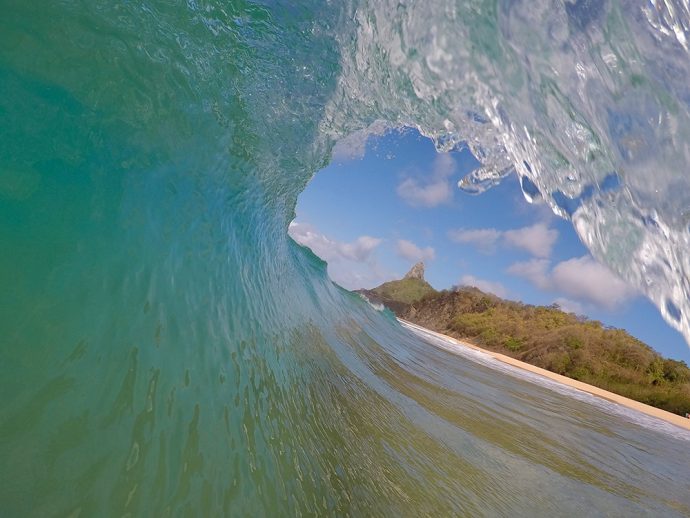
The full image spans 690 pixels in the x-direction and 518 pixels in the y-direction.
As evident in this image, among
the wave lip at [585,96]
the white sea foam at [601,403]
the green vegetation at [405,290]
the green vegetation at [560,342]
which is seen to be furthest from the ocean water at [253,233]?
the green vegetation at [405,290]

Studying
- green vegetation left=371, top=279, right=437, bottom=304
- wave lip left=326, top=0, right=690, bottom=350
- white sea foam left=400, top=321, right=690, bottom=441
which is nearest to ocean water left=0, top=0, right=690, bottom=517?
wave lip left=326, top=0, right=690, bottom=350

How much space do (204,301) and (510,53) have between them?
3116 mm

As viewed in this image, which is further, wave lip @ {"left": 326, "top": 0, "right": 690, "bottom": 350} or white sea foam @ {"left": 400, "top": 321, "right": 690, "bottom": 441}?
white sea foam @ {"left": 400, "top": 321, "right": 690, "bottom": 441}

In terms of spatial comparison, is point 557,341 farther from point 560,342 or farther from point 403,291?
point 403,291

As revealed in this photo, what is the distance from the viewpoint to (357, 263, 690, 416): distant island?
29.8 meters

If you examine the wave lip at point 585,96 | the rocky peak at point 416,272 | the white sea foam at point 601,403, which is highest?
the rocky peak at point 416,272

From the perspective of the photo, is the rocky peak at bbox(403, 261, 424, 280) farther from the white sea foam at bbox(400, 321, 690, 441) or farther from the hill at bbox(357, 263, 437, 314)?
the white sea foam at bbox(400, 321, 690, 441)

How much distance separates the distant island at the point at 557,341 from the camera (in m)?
29.8

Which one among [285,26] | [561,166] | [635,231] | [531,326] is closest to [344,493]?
[635,231]

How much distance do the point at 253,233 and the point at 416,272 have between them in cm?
6799

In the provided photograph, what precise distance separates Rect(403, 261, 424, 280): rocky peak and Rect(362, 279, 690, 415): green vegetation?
11.4m

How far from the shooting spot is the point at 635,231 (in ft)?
10.1

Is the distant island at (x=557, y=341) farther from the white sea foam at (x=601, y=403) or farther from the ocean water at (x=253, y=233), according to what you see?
the ocean water at (x=253, y=233)

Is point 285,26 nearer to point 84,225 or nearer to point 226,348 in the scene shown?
point 84,225
